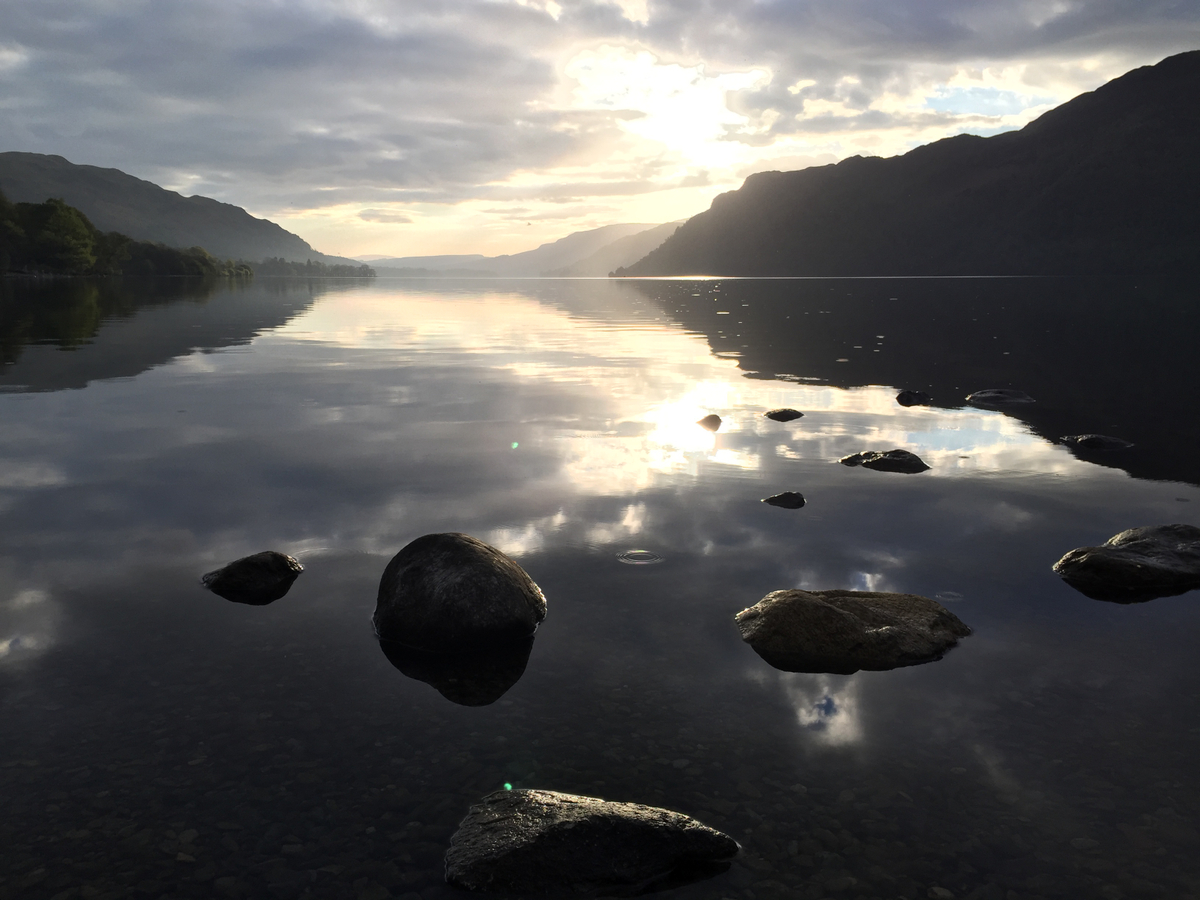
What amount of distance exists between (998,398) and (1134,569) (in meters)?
19.2

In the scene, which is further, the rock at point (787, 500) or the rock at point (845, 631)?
the rock at point (787, 500)

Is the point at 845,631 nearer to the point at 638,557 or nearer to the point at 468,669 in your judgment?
the point at 638,557

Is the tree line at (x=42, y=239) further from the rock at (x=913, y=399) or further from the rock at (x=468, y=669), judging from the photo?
the rock at (x=468, y=669)

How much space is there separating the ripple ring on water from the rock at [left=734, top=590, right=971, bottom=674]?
7.81 ft

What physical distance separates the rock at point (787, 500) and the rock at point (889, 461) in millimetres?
4073

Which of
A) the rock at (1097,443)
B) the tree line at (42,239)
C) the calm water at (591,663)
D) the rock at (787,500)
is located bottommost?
the calm water at (591,663)

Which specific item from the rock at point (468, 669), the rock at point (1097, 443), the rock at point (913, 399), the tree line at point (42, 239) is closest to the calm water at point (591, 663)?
the rock at point (468, 669)

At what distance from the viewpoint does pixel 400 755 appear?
311 inches

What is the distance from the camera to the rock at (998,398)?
29.5m

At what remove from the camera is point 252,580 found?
39.1 ft

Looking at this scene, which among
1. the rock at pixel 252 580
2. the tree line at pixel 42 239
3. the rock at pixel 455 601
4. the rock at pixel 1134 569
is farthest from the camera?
the tree line at pixel 42 239

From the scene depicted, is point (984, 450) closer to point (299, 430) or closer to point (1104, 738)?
point (1104, 738)

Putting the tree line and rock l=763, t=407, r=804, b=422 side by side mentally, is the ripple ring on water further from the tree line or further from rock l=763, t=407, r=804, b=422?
the tree line

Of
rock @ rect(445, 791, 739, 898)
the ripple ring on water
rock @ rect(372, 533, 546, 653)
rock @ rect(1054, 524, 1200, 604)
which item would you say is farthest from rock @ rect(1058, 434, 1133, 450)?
rock @ rect(445, 791, 739, 898)
